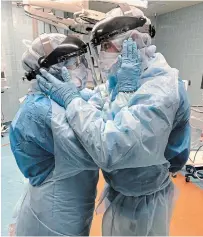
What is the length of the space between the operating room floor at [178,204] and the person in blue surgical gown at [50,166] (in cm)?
83

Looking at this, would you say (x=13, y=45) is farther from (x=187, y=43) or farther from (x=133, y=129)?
(x=133, y=129)

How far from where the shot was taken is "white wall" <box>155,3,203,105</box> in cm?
462

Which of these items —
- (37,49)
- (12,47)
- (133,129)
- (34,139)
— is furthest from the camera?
(12,47)

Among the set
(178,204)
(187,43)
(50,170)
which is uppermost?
(187,43)

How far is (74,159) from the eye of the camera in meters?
0.97

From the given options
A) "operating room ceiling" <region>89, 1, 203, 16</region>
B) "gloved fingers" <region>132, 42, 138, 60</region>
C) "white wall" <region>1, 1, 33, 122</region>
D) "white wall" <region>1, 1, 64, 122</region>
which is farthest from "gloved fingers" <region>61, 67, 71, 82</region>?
"operating room ceiling" <region>89, 1, 203, 16</region>

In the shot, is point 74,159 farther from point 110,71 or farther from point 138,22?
point 138,22

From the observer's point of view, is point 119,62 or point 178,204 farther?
point 178,204

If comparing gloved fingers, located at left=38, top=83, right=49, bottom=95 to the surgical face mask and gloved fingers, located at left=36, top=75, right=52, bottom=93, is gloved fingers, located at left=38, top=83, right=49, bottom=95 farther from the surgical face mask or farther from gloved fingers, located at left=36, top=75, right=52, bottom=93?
the surgical face mask

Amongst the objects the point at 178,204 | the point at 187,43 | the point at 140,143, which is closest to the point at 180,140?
the point at 140,143

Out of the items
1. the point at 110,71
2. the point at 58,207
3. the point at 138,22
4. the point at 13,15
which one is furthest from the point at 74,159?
the point at 13,15

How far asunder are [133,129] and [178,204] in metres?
1.67

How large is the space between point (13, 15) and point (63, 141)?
13.4 ft

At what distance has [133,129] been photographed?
0.86 metres
